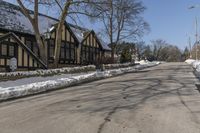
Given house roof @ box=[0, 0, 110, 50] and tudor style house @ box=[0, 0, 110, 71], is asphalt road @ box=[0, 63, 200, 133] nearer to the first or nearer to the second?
tudor style house @ box=[0, 0, 110, 71]

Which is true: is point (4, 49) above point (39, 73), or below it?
above

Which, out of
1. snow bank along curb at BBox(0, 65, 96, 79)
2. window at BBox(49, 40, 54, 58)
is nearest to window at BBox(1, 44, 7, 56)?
snow bank along curb at BBox(0, 65, 96, 79)

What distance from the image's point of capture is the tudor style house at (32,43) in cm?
3164

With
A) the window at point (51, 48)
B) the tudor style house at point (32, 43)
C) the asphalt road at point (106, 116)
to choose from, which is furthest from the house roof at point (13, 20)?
the asphalt road at point (106, 116)

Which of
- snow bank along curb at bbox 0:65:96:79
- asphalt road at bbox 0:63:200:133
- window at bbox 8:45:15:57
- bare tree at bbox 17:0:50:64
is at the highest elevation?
bare tree at bbox 17:0:50:64

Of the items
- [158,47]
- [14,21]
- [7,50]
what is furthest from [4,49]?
[158,47]

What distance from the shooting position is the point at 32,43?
1502 inches

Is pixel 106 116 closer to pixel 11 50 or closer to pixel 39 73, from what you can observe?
pixel 39 73

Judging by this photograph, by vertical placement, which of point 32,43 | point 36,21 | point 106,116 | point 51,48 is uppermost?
point 36,21

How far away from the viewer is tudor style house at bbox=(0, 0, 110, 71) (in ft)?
104

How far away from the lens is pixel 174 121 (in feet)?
34.4

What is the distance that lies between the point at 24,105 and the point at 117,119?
5.02m

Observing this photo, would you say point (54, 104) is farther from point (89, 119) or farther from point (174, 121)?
point (174, 121)

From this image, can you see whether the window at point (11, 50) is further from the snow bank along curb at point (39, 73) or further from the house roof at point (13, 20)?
the snow bank along curb at point (39, 73)
